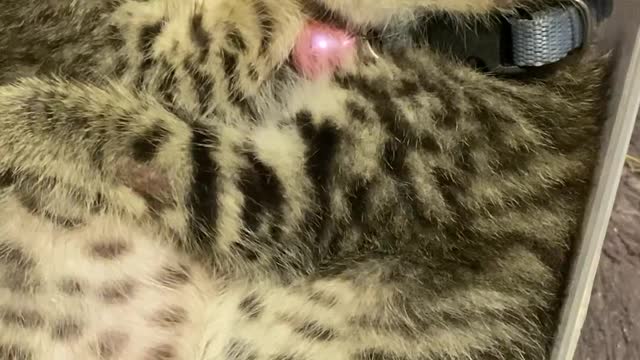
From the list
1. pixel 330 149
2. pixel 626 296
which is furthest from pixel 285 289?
pixel 626 296

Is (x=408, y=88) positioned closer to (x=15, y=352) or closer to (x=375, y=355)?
(x=375, y=355)

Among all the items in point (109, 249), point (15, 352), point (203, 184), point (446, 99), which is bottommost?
point (15, 352)

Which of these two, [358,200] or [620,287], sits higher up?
[358,200]

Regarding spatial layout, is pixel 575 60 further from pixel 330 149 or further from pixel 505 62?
pixel 330 149

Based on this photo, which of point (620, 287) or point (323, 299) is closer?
point (323, 299)

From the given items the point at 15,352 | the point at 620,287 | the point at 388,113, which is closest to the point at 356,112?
the point at 388,113

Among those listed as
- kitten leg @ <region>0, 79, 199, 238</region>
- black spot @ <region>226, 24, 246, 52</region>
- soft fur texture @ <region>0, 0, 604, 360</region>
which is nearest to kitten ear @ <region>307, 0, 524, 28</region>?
soft fur texture @ <region>0, 0, 604, 360</region>

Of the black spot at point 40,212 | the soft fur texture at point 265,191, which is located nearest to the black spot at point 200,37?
the soft fur texture at point 265,191

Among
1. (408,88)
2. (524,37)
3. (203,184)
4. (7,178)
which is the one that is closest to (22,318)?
(7,178)
